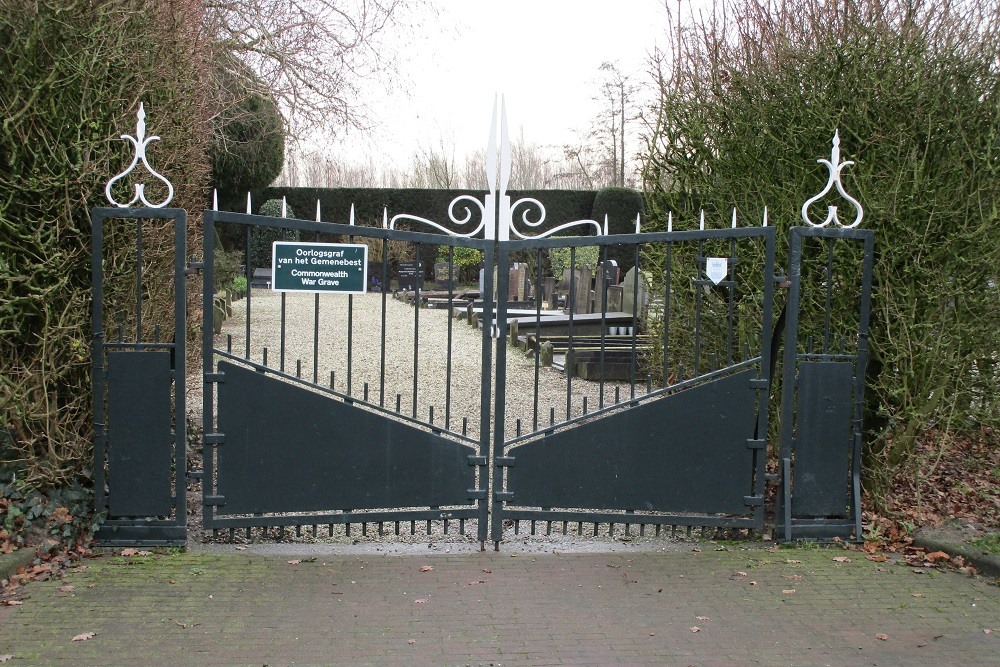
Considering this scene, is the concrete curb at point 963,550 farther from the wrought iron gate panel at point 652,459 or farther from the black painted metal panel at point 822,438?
the wrought iron gate panel at point 652,459

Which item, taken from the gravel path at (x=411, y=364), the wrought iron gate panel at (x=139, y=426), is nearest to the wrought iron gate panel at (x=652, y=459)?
the gravel path at (x=411, y=364)

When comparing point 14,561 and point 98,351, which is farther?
point 98,351

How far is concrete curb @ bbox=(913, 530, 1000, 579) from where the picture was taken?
5.16 meters

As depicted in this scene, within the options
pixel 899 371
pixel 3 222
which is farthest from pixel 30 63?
pixel 899 371

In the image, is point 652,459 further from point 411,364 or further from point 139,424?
point 411,364

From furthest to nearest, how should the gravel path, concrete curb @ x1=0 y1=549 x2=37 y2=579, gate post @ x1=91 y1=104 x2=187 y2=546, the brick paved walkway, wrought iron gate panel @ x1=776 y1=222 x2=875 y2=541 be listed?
the gravel path < wrought iron gate panel @ x1=776 y1=222 x2=875 y2=541 < gate post @ x1=91 y1=104 x2=187 y2=546 < concrete curb @ x1=0 y1=549 x2=37 y2=579 < the brick paved walkway

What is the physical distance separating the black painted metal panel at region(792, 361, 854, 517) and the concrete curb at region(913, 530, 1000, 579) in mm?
507

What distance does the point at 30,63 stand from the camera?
16.9 feet

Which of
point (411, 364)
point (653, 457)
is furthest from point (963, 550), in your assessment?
point (411, 364)

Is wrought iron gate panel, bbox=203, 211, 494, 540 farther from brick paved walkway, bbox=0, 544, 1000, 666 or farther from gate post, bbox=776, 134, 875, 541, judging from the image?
gate post, bbox=776, 134, 875, 541

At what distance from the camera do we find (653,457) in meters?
5.61

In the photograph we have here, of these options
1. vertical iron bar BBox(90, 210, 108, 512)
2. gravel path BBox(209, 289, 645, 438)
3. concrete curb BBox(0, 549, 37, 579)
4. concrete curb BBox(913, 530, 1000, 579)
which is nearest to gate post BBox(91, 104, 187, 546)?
vertical iron bar BBox(90, 210, 108, 512)

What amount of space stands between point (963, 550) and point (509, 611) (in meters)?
2.75

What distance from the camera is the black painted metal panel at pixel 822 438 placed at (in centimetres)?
568
